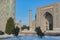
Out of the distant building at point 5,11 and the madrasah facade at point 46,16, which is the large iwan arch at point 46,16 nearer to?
the madrasah facade at point 46,16

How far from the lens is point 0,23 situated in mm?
10352

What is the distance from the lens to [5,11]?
34.3 ft

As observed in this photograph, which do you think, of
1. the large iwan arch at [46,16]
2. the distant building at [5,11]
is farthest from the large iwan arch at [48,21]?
the distant building at [5,11]

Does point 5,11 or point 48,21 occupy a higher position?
point 5,11

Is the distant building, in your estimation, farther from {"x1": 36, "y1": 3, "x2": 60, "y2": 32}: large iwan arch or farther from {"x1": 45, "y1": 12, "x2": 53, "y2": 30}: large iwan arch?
{"x1": 45, "y1": 12, "x2": 53, "y2": 30}: large iwan arch

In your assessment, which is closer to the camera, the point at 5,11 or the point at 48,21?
the point at 5,11

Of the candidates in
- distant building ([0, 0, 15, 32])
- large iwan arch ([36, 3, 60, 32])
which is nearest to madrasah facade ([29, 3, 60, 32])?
large iwan arch ([36, 3, 60, 32])

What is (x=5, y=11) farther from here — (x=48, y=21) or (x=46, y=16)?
(x=48, y=21)

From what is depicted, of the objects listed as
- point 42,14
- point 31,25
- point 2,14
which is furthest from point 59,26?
point 2,14

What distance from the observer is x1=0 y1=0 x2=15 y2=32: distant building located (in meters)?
10.3

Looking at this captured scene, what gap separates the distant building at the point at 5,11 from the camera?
10273 mm

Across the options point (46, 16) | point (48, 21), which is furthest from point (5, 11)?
point (48, 21)

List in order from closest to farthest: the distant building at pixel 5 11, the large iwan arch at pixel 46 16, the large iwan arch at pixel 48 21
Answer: the distant building at pixel 5 11 → the large iwan arch at pixel 46 16 → the large iwan arch at pixel 48 21

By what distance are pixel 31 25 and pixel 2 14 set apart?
34.1ft
